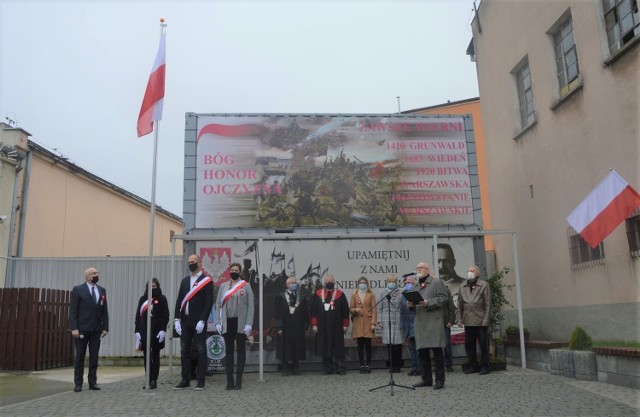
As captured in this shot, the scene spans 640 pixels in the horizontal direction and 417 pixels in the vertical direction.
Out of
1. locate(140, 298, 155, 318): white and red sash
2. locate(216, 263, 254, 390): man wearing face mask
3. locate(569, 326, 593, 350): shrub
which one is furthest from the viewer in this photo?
locate(140, 298, 155, 318): white and red sash

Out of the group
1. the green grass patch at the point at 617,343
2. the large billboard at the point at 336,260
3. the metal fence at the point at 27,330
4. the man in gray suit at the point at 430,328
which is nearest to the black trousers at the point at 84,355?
the large billboard at the point at 336,260

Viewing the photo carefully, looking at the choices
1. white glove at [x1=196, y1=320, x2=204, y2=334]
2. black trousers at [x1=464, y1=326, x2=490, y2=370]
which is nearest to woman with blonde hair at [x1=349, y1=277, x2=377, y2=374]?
black trousers at [x1=464, y1=326, x2=490, y2=370]

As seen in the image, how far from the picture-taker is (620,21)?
35.5 feet

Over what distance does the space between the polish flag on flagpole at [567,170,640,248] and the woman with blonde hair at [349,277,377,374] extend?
4498 millimetres

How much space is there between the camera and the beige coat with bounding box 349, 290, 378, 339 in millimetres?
12078

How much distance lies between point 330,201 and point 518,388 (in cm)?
629

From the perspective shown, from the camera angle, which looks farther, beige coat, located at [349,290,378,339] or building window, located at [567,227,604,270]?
beige coat, located at [349,290,378,339]

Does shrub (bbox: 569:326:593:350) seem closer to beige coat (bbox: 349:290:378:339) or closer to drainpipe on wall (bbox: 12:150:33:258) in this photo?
beige coat (bbox: 349:290:378:339)

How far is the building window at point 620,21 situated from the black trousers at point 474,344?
5.97 m

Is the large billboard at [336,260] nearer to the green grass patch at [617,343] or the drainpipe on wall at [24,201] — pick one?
the green grass patch at [617,343]

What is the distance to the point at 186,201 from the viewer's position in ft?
43.8

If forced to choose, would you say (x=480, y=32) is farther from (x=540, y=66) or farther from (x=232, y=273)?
(x=232, y=273)

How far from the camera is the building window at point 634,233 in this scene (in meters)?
9.88

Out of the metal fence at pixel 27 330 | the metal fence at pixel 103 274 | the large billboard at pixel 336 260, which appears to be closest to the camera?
the large billboard at pixel 336 260
